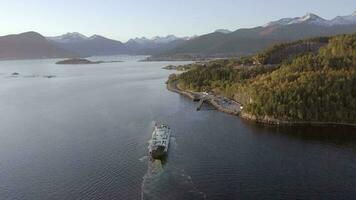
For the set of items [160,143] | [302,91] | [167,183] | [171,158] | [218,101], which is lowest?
[167,183]

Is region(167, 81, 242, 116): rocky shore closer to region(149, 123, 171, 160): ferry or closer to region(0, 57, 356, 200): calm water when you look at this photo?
region(0, 57, 356, 200): calm water

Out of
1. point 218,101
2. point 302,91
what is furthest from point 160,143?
point 218,101

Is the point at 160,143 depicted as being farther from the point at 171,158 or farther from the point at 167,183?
the point at 167,183

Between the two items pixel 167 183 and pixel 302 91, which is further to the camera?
pixel 302 91

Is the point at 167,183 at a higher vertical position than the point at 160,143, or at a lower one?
lower

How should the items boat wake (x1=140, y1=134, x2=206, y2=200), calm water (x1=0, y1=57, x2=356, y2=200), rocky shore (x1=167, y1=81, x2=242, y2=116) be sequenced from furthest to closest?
rocky shore (x1=167, y1=81, x2=242, y2=116) < calm water (x1=0, y1=57, x2=356, y2=200) < boat wake (x1=140, y1=134, x2=206, y2=200)

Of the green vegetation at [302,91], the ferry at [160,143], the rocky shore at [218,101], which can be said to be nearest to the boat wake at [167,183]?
the ferry at [160,143]

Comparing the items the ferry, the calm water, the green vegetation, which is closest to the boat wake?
the calm water
